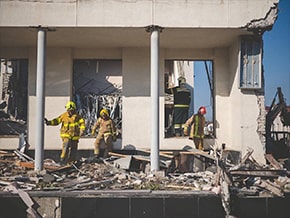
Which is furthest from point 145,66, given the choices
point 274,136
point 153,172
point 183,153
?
point 274,136

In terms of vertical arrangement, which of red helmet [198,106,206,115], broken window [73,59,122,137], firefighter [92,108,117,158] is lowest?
firefighter [92,108,117,158]

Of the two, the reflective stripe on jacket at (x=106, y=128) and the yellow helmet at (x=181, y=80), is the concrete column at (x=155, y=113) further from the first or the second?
the yellow helmet at (x=181, y=80)

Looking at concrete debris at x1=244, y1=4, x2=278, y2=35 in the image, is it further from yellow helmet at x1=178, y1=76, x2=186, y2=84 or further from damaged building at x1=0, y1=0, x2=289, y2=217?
yellow helmet at x1=178, y1=76, x2=186, y2=84

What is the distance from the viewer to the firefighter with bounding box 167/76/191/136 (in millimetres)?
9414

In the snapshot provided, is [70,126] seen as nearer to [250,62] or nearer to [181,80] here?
[181,80]

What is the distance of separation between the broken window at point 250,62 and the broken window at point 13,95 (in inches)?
276

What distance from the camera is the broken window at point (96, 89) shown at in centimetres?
964

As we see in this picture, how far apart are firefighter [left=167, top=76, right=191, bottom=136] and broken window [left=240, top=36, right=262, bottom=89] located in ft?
7.83

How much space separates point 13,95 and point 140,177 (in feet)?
22.2

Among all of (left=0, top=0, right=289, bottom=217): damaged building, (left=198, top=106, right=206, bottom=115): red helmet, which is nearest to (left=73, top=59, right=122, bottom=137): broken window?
(left=0, top=0, right=289, bottom=217): damaged building

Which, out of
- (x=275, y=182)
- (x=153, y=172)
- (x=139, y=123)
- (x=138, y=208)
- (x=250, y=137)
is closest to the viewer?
(x=138, y=208)

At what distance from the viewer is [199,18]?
7152 millimetres

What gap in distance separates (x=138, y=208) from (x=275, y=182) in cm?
301

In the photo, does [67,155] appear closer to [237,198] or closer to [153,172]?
[153,172]
